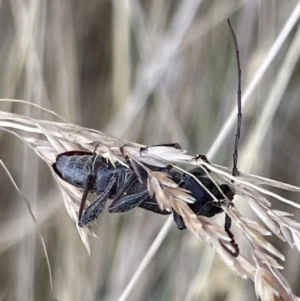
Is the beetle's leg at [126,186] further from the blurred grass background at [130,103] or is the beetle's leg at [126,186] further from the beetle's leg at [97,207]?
the blurred grass background at [130,103]

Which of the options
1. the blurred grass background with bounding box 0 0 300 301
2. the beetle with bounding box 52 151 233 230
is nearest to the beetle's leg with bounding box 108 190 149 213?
the beetle with bounding box 52 151 233 230

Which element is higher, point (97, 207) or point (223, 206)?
point (223, 206)

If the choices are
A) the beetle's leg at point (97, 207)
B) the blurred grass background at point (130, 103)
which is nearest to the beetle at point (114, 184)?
the beetle's leg at point (97, 207)

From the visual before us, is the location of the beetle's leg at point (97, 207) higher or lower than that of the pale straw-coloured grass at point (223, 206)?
lower

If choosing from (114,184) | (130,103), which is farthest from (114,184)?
(130,103)

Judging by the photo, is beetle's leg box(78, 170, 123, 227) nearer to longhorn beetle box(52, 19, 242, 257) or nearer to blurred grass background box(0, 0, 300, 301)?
longhorn beetle box(52, 19, 242, 257)

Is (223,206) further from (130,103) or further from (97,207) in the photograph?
(130,103)
